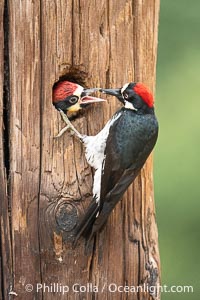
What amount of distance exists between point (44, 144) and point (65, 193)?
0.27 meters

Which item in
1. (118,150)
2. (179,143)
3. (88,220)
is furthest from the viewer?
(179,143)

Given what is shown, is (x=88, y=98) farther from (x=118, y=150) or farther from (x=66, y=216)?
(x=66, y=216)

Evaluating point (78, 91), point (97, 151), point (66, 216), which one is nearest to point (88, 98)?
point (78, 91)

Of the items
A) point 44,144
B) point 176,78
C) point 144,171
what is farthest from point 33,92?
point 176,78

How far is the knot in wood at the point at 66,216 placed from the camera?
679 cm

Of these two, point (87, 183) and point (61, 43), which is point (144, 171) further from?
point (61, 43)

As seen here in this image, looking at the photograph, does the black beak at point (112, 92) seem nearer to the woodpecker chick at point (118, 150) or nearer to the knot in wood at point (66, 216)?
the woodpecker chick at point (118, 150)

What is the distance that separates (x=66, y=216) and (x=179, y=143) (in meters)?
2.50

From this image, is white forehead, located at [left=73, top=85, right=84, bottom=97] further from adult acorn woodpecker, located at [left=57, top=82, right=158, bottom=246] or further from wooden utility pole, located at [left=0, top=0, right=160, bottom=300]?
adult acorn woodpecker, located at [left=57, top=82, right=158, bottom=246]

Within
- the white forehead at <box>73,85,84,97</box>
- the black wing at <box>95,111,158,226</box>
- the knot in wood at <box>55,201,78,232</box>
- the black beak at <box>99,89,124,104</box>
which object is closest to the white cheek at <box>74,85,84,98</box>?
the white forehead at <box>73,85,84,97</box>

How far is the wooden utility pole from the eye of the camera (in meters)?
6.75

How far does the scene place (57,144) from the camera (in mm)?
6840

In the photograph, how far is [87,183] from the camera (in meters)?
6.91

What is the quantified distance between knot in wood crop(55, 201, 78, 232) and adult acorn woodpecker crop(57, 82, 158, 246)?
0.04 m
